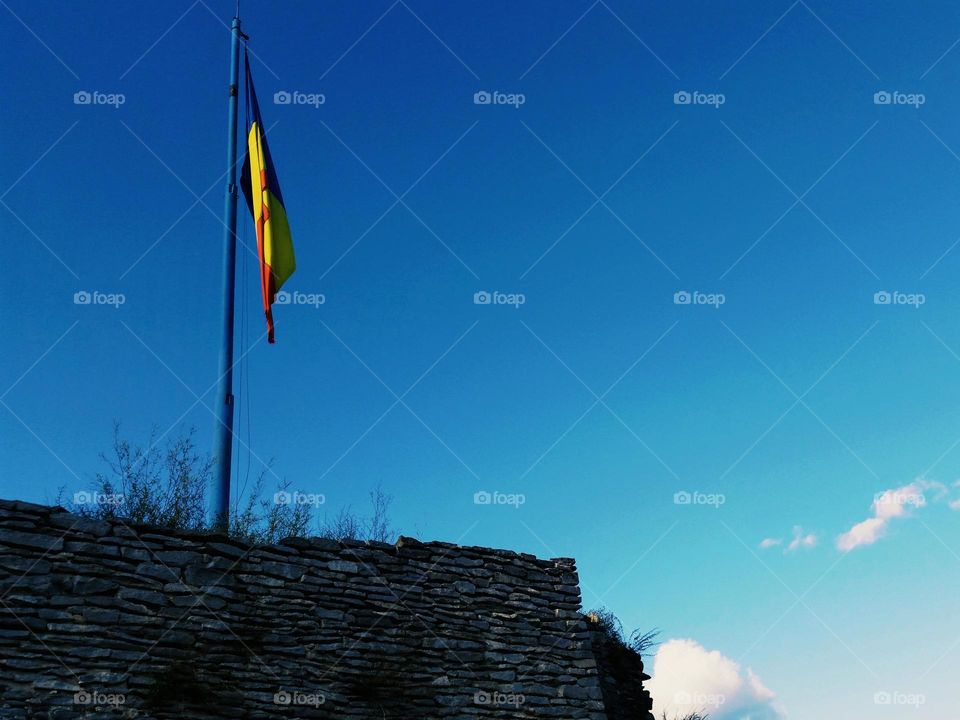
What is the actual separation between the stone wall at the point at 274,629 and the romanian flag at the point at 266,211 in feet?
10.6

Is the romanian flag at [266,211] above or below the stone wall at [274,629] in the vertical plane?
above

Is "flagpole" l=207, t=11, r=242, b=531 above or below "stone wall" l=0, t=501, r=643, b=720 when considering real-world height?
above

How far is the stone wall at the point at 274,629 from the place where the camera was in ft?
20.6

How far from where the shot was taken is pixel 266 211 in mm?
10352

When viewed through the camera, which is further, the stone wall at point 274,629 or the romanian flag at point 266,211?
the romanian flag at point 266,211

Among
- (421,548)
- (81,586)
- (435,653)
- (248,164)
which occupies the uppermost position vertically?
(248,164)

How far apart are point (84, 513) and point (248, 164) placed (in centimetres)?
550

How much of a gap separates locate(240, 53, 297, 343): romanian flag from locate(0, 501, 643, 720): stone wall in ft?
10.6

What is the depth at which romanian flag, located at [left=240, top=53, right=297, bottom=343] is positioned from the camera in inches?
394

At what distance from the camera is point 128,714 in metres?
6.19

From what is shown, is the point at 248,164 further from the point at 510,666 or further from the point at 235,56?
the point at 510,666

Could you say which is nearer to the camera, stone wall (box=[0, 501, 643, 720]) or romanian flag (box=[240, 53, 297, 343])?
stone wall (box=[0, 501, 643, 720])

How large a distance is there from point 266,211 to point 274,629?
214 inches

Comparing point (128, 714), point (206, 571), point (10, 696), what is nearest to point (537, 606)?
point (206, 571)
